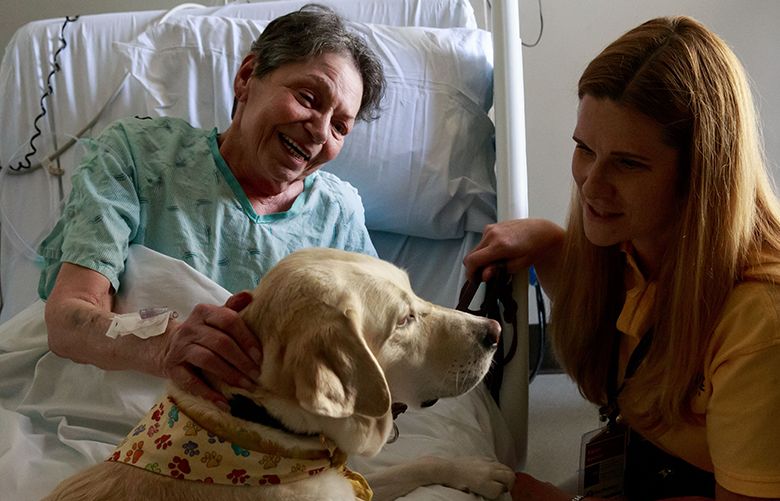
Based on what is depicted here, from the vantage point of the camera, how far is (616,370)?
151cm

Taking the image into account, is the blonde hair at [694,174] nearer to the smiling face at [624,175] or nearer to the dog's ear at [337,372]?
the smiling face at [624,175]

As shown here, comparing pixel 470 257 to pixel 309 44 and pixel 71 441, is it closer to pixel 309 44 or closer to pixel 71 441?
pixel 309 44

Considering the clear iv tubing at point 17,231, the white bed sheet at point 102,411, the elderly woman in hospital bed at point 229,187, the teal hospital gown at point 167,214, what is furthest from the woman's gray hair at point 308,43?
the clear iv tubing at point 17,231

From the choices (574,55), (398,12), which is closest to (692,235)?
(398,12)

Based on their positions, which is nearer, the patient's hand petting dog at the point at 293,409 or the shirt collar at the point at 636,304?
the patient's hand petting dog at the point at 293,409

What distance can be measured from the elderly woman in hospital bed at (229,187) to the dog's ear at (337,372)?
0.53 metres

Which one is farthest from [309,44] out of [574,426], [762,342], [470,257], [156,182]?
[574,426]

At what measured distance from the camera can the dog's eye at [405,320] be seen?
111 centimetres

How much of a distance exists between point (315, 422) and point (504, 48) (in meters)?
1.24

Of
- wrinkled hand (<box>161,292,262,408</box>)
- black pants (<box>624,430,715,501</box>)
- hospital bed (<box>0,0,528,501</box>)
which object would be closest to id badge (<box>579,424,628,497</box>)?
black pants (<box>624,430,715,501</box>)

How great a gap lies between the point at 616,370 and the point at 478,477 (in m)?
0.35

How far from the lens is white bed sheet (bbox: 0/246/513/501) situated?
4.18 ft

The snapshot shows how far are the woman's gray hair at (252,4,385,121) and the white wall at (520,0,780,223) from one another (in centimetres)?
124

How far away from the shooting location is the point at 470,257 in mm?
1580
